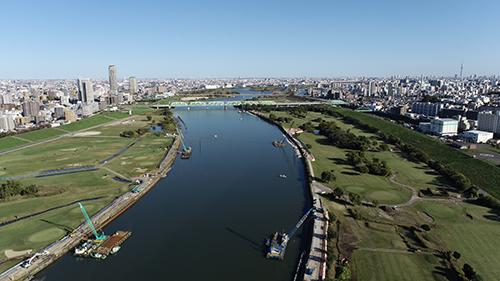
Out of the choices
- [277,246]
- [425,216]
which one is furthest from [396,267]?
[425,216]

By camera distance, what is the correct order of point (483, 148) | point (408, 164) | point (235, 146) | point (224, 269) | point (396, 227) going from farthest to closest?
1. point (235, 146)
2. point (483, 148)
3. point (408, 164)
4. point (396, 227)
5. point (224, 269)

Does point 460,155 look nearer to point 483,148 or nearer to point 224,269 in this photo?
point 483,148

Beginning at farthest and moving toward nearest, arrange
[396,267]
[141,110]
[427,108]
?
[141,110]
[427,108]
[396,267]

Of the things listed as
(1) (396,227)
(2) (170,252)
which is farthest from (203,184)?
(1) (396,227)

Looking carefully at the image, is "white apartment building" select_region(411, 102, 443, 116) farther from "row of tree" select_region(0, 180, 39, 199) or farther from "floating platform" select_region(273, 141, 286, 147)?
"row of tree" select_region(0, 180, 39, 199)

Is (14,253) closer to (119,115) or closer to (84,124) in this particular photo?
(84,124)

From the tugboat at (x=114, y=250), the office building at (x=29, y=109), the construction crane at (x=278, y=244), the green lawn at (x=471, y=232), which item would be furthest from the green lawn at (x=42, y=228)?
the office building at (x=29, y=109)
